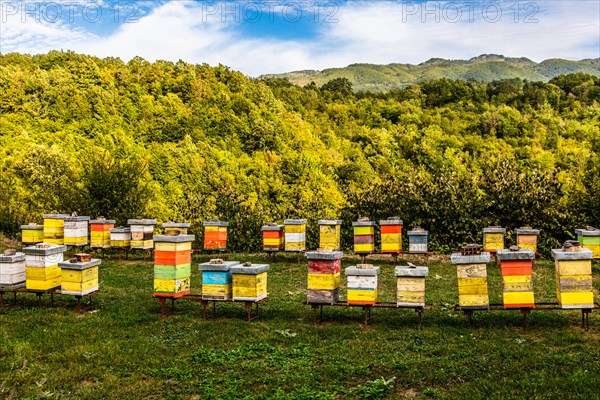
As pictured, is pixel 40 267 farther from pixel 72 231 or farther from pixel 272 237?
pixel 272 237

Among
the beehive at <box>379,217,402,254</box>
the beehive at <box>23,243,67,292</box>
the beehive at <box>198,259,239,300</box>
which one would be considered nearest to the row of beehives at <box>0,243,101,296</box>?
the beehive at <box>23,243,67,292</box>

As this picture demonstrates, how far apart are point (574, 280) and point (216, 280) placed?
241 inches

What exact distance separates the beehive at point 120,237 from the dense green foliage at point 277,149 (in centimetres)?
460

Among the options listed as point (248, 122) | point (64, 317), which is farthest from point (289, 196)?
point (64, 317)

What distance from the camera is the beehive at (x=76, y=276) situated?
969 centimetres

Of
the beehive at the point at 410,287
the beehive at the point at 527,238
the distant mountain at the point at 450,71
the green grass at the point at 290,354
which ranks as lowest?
the green grass at the point at 290,354

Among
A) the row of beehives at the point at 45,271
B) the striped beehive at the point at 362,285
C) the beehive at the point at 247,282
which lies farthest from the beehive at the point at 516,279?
the row of beehives at the point at 45,271

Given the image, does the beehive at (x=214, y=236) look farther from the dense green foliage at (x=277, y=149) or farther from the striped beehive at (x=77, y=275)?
the striped beehive at (x=77, y=275)

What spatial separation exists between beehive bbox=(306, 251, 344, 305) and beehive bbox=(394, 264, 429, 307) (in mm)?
1132

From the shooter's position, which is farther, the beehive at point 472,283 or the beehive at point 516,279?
the beehive at point 472,283

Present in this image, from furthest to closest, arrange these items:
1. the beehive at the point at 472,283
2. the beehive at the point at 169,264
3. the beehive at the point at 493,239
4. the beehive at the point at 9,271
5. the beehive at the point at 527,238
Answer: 1. the beehive at the point at 493,239
2. the beehive at the point at 527,238
3. the beehive at the point at 9,271
4. the beehive at the point at 169,264
5. the beehive at the point at 472,283

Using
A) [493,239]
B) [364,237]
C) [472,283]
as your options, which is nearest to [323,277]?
[472,283]

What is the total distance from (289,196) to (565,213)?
28.6m

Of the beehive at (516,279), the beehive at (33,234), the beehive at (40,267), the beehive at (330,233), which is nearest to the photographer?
the beehive at (516,279)
